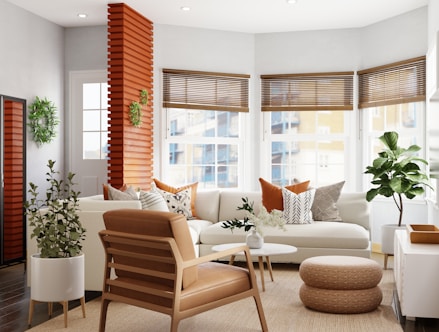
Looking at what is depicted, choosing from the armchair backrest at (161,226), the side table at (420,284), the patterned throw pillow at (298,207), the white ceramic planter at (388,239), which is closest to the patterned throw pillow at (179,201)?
the patterned throw pillow at (298,207)

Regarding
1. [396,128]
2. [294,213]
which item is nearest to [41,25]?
[294,213]

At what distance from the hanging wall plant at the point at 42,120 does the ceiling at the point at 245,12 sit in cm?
118

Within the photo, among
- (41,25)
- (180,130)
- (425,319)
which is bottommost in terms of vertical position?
(425,319)

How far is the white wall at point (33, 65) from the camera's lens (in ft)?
22.5

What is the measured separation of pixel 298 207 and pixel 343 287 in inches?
87.2

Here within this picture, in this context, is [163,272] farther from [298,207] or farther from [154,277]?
[298,207]

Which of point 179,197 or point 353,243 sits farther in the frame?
point 179,197

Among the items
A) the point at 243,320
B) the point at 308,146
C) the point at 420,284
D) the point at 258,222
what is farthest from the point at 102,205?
the point at 308,146

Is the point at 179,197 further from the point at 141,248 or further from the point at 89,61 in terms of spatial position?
the point at 141,248

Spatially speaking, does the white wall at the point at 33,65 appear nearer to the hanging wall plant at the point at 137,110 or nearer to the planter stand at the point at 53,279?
the hanging wall plant at the point at 137,110

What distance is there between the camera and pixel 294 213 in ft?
21.6

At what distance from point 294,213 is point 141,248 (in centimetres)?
331

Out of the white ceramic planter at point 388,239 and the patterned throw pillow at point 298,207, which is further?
the patterned throw pillow at point 298,207

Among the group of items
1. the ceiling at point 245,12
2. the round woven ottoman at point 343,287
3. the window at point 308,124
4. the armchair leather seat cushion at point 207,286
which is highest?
the ceiling at point 245,12
